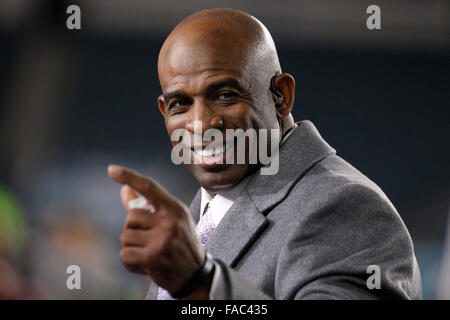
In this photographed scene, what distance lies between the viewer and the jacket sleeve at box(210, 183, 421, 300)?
3.07 ft

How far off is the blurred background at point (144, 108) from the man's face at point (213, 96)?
2.23 metres

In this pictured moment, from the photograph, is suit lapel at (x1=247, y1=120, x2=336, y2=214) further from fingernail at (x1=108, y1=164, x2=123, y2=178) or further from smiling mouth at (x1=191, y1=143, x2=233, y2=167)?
fingernail at (x1=108, y1=164, x2=123, y2=178)

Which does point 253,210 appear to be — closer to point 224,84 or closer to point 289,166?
point 289,166

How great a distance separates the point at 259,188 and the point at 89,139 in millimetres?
2546

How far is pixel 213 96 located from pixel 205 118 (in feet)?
0.14

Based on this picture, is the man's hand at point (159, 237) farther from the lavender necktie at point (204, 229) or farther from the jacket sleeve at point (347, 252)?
the lavender necktie at point (204, 229)

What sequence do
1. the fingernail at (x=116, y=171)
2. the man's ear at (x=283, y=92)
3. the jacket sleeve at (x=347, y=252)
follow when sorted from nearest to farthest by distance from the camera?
the fingernail at (x=116, y=171), the jacket sleeve at (x=347, y=252), the man's ear at (x=283, y=92)

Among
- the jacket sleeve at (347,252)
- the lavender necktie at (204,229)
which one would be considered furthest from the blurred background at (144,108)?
the jacket sleeve at (347,252)

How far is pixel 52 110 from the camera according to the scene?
144 inches

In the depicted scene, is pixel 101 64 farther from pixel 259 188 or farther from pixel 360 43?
pixel 259 188

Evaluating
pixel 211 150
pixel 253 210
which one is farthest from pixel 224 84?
pixel 253 210

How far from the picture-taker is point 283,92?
1.22m

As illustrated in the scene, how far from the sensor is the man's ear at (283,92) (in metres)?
1.21

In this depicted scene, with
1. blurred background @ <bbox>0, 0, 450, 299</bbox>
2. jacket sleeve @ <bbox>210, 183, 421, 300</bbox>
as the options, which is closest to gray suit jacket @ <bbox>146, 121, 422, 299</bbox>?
jacket sleeve @ <bbox>210, 183, 421, 300</bbox>
